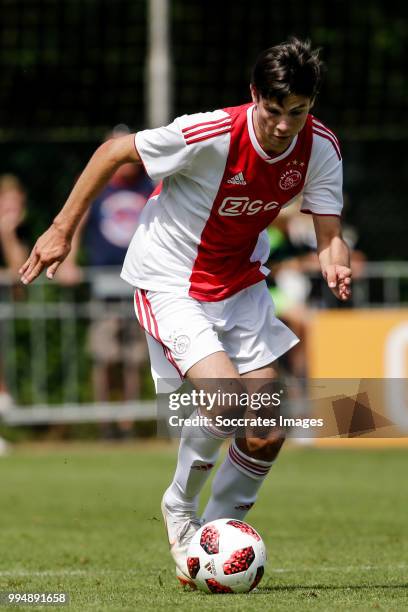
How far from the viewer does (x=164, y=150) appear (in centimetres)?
562

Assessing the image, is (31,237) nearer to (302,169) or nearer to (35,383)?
(35,383)

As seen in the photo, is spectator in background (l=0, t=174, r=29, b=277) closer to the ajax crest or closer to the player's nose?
the ajax crest

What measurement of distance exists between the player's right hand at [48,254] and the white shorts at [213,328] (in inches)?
20.7

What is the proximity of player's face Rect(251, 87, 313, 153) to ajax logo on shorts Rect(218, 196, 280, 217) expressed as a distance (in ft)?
0.89

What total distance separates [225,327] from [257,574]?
3.46ft

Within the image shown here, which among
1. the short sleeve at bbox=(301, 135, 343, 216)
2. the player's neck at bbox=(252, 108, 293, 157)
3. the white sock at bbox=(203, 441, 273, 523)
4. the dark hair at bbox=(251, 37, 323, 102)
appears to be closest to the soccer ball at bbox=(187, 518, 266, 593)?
the white sock at bbox=(203, 441, 273, 523)

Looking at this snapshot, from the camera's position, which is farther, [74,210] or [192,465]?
[192,465]

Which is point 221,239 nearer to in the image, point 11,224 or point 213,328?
point 213,328

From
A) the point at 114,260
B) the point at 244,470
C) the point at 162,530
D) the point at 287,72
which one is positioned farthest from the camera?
the point at 114,260

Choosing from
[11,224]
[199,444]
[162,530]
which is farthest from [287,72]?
[11,224]

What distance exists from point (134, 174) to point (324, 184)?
21.6 ft

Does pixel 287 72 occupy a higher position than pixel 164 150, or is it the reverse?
pixel 287 72

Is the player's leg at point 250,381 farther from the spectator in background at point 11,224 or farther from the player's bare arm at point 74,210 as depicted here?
the spectator in background at point 11,224

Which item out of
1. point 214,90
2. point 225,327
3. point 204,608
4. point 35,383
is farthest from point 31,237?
point 204,608
